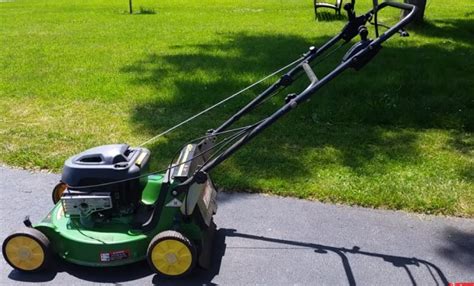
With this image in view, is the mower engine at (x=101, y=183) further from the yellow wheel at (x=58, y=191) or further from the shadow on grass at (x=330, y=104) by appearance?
the shadow on grass at (x=330, y=104)

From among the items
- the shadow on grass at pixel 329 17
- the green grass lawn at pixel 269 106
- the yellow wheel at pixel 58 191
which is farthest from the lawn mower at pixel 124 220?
the shadow on grass at pixel 329 17

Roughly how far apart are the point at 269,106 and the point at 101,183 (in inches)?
133

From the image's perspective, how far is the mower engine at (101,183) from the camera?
320cm

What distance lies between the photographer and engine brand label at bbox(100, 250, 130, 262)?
3.19m

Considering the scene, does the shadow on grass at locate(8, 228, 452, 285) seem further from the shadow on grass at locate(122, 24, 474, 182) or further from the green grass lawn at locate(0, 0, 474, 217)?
the shadow on grass at locate(122, 24, 474, 182)

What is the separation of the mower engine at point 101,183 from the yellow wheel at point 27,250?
0.72 ft

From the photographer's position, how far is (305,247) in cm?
360

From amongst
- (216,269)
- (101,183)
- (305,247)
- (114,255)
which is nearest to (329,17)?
(305,247)

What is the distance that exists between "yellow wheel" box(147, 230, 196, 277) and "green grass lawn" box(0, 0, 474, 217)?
1347mm

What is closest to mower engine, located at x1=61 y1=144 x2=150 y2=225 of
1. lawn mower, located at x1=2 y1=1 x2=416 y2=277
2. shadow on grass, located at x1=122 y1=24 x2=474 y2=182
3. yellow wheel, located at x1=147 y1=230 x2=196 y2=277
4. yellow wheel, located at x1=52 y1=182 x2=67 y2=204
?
lawn mower, located at x1=2 y1=1 x2=416 y2=277

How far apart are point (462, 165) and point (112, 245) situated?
3114 mm

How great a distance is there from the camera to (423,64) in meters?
7.88

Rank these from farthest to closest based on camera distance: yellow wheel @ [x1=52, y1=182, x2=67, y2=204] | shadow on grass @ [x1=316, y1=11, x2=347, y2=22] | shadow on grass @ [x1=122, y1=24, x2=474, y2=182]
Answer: shadow on grass @ [x1=316, y1=11, x2=347, y2=22] < shadow on grass @ [x1=122, y1=24, x2=474, y2=182] < yellow wheel @ [x1=52, y1=182, x2=67, y2=204]

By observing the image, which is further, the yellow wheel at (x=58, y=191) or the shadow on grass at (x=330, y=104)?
the shadow on grass at (x=330, y=104)
